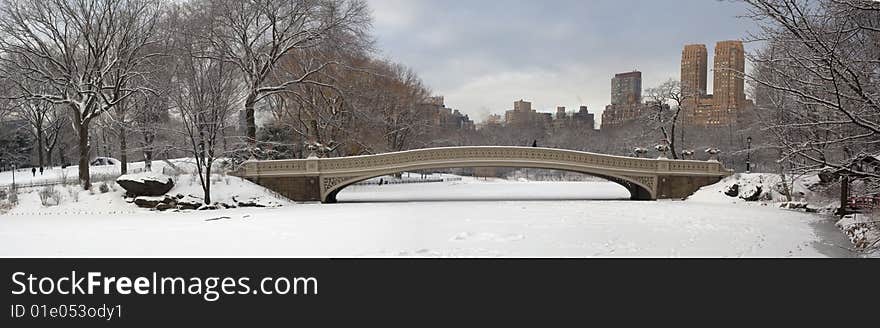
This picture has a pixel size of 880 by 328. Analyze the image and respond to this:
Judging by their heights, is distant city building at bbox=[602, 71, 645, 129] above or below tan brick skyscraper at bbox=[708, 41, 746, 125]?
above

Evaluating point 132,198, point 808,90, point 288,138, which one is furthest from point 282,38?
point 808,90

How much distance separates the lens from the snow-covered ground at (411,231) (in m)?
9.42

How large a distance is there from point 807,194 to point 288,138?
925 inches

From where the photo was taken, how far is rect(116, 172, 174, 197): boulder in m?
16.5

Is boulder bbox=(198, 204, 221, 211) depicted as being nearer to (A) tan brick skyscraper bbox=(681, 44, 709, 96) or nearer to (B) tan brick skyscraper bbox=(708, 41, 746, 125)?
(B) tan brick skyscraper bbox=(708, 41, 746, 125)

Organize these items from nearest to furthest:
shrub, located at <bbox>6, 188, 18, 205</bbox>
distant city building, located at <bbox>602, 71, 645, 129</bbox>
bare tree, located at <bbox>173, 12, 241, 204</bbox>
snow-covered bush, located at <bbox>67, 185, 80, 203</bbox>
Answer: shrub, located at <bbox>6, 188, 18, 205</bbox> < snow-covered bush, located at <bbox>67, 185, 80, 203</bbox> < bare tree, located at <bbox>173, 12, 241, 204</bbox> < distant city building, located at <bbox>602, 71, 645, 129</bbox>

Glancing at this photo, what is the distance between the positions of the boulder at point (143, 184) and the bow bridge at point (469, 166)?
344 cm

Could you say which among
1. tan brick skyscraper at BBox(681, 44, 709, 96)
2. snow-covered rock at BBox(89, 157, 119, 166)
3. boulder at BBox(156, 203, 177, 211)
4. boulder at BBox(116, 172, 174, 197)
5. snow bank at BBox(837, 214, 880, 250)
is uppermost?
tan brick skyscraper at BBox(681, 44, 709, 96)

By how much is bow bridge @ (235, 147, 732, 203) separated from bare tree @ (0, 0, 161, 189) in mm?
5214

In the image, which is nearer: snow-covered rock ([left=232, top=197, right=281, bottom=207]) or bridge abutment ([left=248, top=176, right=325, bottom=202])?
snow-covered rock ([left=232, top=197, right=281, bottom=207])

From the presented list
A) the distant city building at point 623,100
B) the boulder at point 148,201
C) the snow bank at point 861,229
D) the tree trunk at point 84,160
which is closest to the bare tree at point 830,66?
the snow bank at point 861,229

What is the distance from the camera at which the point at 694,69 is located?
29031 millimetres

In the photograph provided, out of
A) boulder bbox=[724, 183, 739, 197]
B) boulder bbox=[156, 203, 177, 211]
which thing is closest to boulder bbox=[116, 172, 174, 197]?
boulder bbox=[156, 203, 177, 211]

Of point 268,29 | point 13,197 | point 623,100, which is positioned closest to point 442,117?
point 623,100
